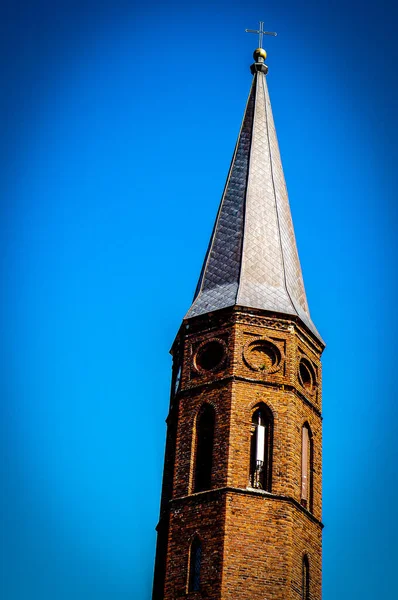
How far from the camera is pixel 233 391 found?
45375 millimetres

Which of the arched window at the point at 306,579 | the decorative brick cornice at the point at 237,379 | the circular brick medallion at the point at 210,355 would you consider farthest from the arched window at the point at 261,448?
the arched window at the point at 306,579

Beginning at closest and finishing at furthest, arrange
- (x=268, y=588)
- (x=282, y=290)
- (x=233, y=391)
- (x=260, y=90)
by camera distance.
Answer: (x=268, y=588), (x=233, y=391), (x=282, y=290), (x=260, y=90)

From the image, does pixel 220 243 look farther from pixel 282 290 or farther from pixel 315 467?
pixel 315 467

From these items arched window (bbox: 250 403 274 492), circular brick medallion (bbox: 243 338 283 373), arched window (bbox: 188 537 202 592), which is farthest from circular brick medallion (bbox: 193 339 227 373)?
arched window (bbox: 188 537 202 592)

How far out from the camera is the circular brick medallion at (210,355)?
152ft

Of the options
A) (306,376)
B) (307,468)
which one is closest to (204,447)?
(307,468)

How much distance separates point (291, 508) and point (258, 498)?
102 centimetres

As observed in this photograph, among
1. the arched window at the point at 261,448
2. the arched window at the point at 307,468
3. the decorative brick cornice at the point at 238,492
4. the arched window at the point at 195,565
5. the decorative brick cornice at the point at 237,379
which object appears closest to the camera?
the arched window at the point at 195,565

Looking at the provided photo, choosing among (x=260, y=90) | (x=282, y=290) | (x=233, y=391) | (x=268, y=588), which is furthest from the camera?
(x=260, y=90)

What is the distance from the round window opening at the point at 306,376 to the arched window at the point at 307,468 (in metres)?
1.40

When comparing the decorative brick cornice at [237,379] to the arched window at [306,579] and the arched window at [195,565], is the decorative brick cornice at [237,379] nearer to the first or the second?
the arched window at [195,565]

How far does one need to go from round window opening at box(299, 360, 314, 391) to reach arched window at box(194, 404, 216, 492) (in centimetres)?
333

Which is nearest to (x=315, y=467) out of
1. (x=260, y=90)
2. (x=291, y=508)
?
(x=291, y=508)

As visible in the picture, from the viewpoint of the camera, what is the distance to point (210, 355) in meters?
47.0
